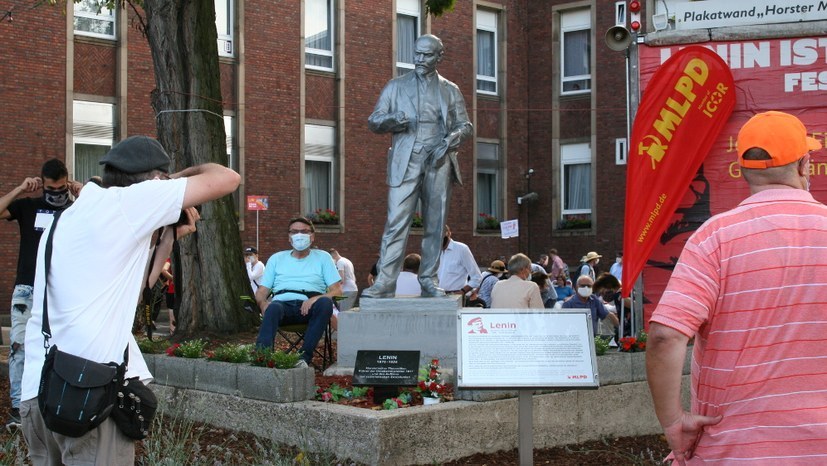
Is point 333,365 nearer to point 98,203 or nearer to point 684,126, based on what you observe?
point 684,126

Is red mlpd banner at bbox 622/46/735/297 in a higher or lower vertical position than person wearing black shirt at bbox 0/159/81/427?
higher

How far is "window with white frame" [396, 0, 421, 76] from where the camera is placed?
31531 millimetres

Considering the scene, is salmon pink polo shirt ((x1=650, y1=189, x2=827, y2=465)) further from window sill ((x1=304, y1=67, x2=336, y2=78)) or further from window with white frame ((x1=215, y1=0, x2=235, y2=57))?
window sill ((x1=304, y1=67, x2=336, y2=78))

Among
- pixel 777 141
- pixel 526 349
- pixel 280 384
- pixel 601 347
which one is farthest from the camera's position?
pixel 601 347

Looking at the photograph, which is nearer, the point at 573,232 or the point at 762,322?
the point at 762,322

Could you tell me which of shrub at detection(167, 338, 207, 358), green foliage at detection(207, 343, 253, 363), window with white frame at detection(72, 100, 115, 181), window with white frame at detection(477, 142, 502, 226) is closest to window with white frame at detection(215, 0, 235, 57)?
window with white frame at detection(72, 100, 115, 181)

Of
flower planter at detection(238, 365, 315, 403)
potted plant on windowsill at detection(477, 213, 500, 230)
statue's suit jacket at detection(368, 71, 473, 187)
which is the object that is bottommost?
flower planter at detection(238, 365, 315, 403)

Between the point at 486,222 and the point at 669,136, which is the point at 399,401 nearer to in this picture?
the point at 669,136

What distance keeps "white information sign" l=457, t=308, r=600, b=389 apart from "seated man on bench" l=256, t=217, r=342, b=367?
4.24 m

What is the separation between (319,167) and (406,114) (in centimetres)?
1965

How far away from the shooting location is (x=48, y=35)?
24.4 m

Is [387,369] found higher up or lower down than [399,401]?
higher up

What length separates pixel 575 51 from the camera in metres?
34.3

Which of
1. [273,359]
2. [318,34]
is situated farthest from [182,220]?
[318,34]
